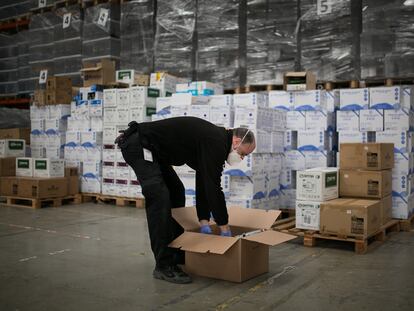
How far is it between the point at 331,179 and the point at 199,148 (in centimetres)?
235

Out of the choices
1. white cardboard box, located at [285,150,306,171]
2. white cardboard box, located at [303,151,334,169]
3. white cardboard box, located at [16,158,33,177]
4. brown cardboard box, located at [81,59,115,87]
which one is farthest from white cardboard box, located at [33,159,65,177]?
white cardboard box, located at [303,151,334,169]

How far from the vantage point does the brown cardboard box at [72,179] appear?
865cm

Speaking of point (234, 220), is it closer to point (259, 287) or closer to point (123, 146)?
point (259, 287)

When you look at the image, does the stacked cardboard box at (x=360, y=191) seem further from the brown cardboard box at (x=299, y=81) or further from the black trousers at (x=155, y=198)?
the black trousers at (x=155, y=198)

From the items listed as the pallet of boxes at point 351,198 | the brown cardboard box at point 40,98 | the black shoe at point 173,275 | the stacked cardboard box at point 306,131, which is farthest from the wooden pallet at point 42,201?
the black shoe at point 173,275

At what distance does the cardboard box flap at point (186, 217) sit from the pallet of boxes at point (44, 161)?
4.72 metres

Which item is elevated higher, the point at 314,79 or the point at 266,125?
the point at 314,79

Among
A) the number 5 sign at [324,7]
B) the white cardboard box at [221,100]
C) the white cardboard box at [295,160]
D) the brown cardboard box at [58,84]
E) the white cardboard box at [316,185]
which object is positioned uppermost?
the number 5 sign at [324,7]

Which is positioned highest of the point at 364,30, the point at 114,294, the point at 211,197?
the point at 364,30

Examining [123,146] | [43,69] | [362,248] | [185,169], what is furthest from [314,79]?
[43,69]

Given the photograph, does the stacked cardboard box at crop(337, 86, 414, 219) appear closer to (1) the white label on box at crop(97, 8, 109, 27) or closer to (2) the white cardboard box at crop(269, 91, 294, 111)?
(2) the white cardboard box at crop(269, 91, 294, 111)

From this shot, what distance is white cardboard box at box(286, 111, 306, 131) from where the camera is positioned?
698 cm

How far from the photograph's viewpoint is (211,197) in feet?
11.6

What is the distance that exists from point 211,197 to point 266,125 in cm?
320
